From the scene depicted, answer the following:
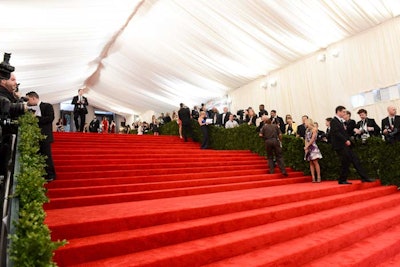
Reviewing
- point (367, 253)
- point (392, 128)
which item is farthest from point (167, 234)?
point (392, 128)

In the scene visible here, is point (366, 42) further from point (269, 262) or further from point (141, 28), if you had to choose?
point (269, 262)

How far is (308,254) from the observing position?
3047 mm

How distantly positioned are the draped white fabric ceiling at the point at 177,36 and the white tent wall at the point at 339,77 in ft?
1.17

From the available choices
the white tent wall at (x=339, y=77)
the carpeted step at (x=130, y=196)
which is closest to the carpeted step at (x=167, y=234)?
the carpeted step at (x=130, y=196)

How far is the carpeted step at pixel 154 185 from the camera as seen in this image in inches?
167

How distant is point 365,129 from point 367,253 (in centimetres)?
447

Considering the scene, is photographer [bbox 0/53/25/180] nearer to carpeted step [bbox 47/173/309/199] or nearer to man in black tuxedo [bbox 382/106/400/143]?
carpeted step [bbox 47/173/309/199]

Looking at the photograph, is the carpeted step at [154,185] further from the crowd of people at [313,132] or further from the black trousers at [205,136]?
the black trousers at [205,136]

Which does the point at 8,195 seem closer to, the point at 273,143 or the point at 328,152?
the point at 273,143

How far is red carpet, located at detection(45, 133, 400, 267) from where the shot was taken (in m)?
2.77

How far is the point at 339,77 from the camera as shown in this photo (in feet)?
32.6

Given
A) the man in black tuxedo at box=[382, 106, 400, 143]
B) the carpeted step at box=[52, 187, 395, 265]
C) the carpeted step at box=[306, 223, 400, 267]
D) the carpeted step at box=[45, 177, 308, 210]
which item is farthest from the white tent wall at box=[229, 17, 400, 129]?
the carpeted step at box=[52, 187, 395, 265]

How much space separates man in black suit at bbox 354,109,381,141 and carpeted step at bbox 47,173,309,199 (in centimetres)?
153

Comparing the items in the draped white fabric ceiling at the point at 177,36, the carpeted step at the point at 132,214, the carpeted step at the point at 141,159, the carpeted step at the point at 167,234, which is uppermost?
the draped white fabric ceiling at the point at 177,36
